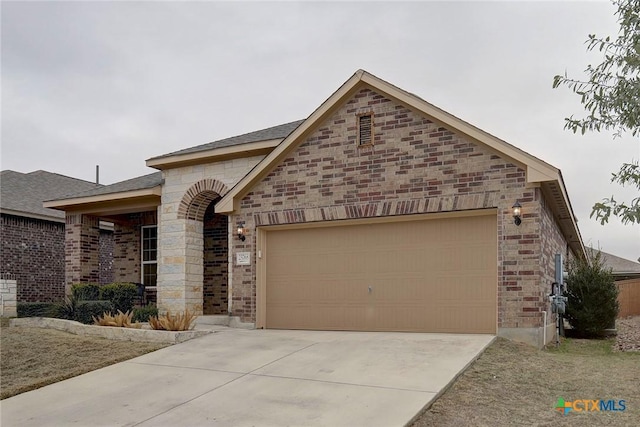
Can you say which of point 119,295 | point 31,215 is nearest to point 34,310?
point 119,295

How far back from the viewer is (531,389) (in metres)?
7.16

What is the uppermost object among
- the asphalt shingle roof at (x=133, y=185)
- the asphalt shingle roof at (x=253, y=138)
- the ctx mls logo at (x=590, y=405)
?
the asphalt shingle roof at (x=253, y=138)

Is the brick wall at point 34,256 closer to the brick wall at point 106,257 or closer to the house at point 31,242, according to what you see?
the house at point 31,242

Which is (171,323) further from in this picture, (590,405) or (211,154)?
(590,405)

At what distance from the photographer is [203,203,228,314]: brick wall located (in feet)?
53.4

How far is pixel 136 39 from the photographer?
594 inches

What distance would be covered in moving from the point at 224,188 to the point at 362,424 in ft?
31.7

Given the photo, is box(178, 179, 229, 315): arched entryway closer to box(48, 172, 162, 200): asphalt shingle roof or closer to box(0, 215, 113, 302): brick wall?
box(48, 172, 162, 200): asphalt shingle roof

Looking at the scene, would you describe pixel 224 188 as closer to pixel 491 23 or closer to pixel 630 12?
pixel 491 23

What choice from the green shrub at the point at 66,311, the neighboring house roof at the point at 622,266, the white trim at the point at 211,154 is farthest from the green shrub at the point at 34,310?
the neighboring house roof at the point at 622,266

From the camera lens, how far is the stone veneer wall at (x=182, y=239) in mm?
14746

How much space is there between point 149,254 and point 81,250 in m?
1.98

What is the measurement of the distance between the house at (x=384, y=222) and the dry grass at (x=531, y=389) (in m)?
1.31

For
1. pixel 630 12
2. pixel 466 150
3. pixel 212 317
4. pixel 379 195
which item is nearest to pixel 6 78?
pixel 212 317
